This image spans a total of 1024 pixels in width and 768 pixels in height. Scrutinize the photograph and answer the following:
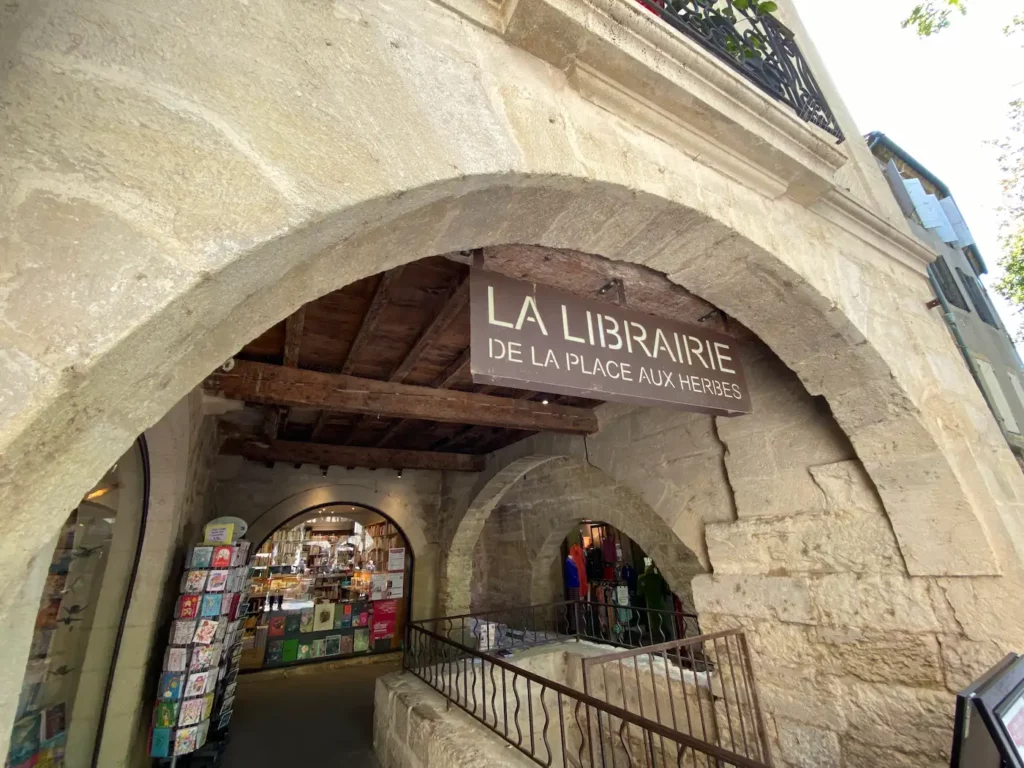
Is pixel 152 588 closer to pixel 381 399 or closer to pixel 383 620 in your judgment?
pixel 381 399

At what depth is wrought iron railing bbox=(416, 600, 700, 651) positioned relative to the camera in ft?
15.6

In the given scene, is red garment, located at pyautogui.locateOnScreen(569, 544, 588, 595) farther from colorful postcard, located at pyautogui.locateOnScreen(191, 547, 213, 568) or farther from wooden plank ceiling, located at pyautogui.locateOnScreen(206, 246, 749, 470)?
colorful postcard, located at pyautogui.locateOnScreen(191, 547, 213, 568)

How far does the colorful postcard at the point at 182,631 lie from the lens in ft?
10.6

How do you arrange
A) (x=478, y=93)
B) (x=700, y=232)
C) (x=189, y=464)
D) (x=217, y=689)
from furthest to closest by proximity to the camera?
(x=217, y=689)
(x=189, y=464)
(x=700, y=232)
(x=478, y=93)

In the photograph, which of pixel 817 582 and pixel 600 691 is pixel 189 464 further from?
pixel 817 582

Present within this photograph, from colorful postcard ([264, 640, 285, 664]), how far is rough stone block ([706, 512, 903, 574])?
6.16 m

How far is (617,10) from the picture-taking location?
59.4 inches

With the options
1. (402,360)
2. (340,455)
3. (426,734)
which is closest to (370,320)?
(402,360)

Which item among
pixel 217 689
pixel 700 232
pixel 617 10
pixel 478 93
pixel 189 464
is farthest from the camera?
pixel 217 689

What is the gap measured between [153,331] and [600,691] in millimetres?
4197

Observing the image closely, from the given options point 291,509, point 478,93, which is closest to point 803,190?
point 478,93

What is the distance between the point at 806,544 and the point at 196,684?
3.98 meters

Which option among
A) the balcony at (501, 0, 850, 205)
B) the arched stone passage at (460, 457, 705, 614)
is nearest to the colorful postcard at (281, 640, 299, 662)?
the arched stone passage at (460, 457, 705, 614)

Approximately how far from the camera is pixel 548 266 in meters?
1.75
